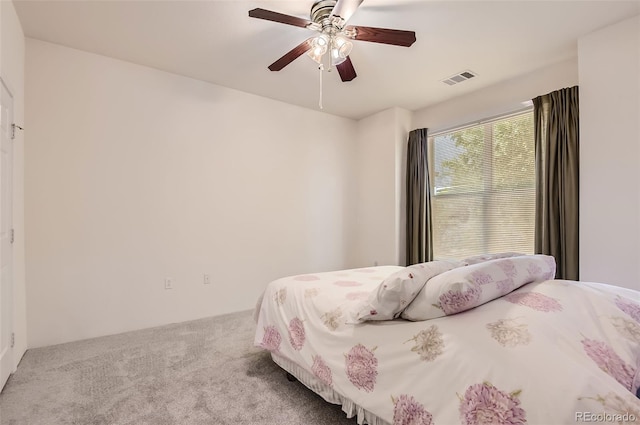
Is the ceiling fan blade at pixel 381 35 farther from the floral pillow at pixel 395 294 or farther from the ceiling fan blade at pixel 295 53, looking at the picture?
the floral pillow at pixel 395 294

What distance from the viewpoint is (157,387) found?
6.28 ft

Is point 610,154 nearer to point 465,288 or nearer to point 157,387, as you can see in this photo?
point 465,288

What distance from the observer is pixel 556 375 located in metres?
0.90

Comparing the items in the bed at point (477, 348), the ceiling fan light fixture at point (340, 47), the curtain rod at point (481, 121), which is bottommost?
the bed at point (477, 348)

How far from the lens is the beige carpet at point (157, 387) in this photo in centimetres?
163

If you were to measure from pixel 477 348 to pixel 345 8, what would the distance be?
73.2 inches

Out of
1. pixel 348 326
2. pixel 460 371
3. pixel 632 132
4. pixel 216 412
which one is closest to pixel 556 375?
pixel 460 371

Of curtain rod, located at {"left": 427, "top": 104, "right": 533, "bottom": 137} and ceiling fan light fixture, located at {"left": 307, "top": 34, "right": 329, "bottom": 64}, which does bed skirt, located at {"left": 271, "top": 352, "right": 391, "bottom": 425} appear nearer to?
ceiling fan light fixture, located at {"left": 307, "top": 34, "right": 329, "bottom": 64}

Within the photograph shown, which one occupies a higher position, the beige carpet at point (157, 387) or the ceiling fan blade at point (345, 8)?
the ceiling fan blade at point (345, 8)

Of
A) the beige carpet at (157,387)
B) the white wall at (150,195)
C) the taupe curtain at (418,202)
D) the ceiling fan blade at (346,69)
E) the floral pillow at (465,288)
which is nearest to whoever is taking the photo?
the floral pillow at (465,288)

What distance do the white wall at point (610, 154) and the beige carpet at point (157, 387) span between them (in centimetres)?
233

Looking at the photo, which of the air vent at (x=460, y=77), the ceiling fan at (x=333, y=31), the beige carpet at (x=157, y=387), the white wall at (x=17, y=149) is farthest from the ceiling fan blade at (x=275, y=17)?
the beige carpet at (x=157, y=387)

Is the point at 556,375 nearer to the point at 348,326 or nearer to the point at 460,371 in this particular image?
the point at 460,371

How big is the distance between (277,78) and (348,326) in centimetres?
276
